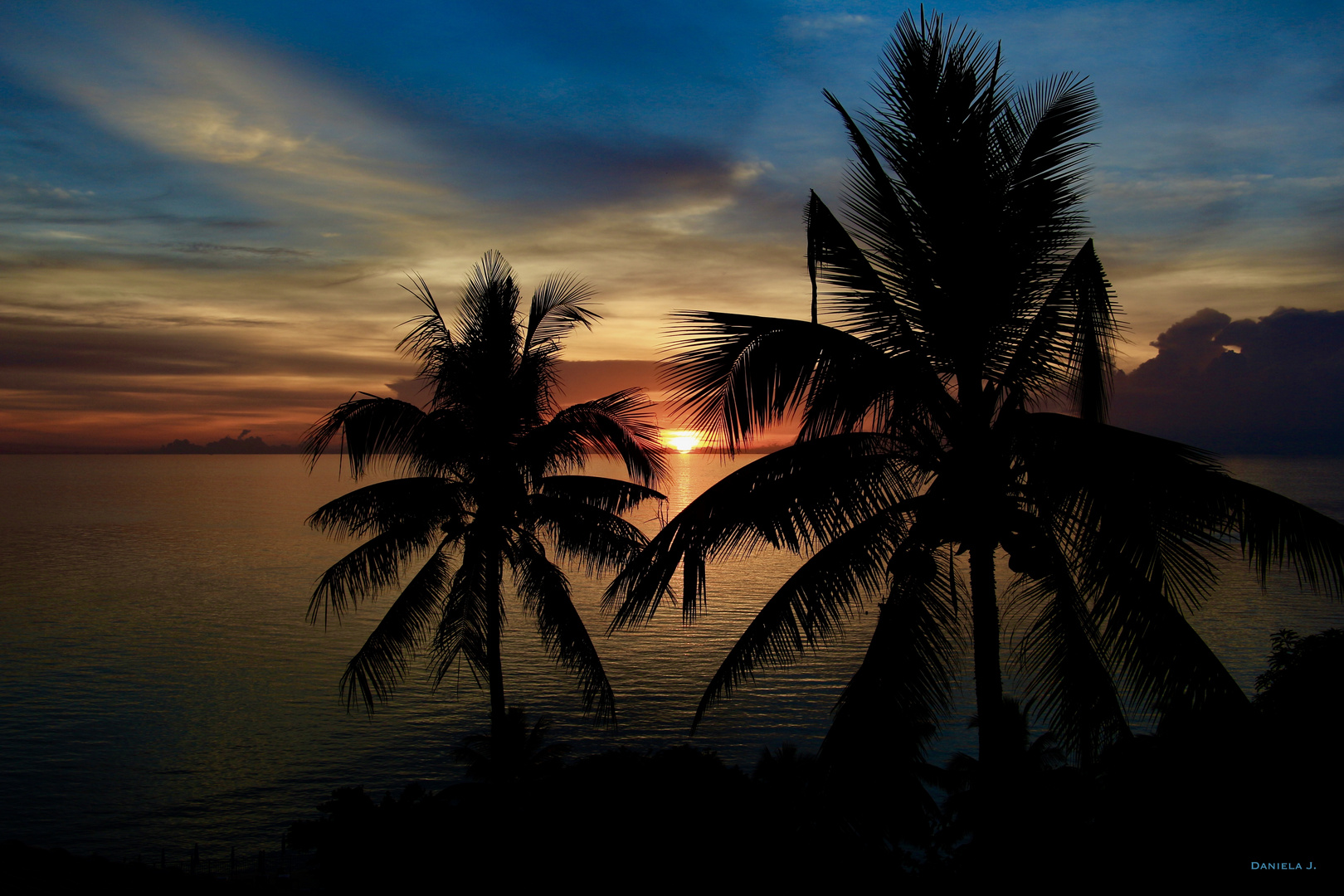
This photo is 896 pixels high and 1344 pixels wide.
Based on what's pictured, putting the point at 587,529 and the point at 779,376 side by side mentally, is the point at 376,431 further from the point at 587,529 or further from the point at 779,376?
the point at 779,376

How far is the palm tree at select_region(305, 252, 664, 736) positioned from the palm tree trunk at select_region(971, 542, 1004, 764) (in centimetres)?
827

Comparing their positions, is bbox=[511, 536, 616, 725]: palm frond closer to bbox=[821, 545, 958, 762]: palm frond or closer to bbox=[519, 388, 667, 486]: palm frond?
bbox=[519, 388, 667, 486]: palm frond

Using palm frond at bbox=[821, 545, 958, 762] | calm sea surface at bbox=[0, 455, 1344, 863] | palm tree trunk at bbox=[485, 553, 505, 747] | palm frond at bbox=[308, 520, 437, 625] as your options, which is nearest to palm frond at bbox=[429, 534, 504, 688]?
palm tree trunk at bbox=[485, 553, 505, 747]

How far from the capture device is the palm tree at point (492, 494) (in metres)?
15.0

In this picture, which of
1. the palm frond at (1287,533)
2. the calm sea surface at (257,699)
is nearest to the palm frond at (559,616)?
the palm frond at (1287,533)

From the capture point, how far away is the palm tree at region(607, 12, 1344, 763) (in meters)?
6.39

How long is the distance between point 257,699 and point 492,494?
4277cm

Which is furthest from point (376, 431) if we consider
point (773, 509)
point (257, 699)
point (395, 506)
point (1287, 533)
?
point (257, 699)

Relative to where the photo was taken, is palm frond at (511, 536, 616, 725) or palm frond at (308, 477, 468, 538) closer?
palm frond at (308, 477, 468, 538)

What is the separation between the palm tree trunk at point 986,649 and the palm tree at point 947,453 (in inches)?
1.0

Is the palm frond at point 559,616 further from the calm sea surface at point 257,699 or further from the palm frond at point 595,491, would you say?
the calm sea surface at point 257,699

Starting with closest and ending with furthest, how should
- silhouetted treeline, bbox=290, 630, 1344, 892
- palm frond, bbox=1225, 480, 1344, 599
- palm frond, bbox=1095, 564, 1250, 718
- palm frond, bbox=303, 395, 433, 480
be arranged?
palm frond, bbox=1225, 480, 1344, 599 < palm frond, bbox=1095, 564, 1250, 718 < silhouetted treeline, bbox=290, 630, 1344, 892 < palm frond, bbox=303, 395, 433, 480

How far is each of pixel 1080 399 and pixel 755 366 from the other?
310 cm

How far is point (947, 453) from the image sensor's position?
7.18 m
